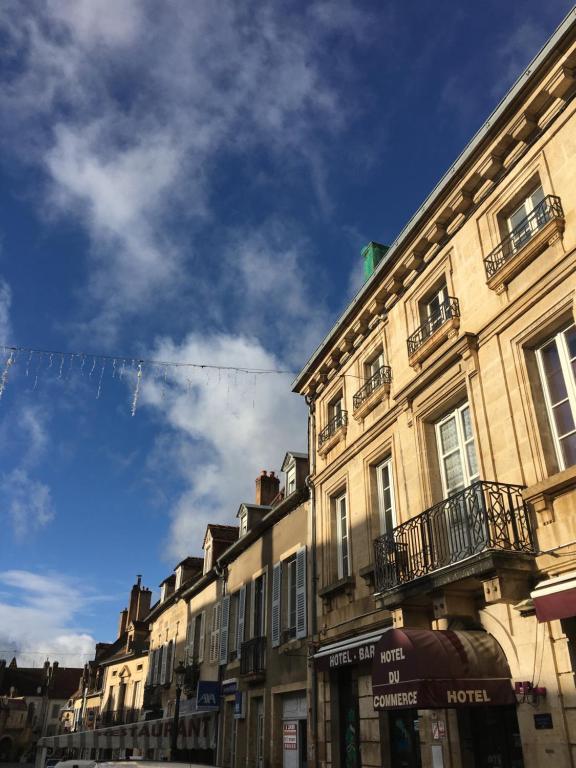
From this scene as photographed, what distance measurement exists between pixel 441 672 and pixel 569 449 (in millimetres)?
3008

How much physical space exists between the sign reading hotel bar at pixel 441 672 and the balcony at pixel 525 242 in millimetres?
4784

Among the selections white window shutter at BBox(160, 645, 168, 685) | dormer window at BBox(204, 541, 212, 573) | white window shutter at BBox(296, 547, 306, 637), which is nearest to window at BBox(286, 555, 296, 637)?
white window shutter at BBox(296, 547, 306, 637)

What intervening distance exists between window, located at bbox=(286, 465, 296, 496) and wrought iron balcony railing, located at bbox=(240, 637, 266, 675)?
367 centimetres

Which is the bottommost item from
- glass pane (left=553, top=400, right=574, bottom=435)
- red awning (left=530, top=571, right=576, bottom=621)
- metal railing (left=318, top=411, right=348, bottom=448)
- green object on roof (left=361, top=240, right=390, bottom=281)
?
red awning (left=530, top=571, right=576, bottom=621)

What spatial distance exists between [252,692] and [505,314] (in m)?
11.7

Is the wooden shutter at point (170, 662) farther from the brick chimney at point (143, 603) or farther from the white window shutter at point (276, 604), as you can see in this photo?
the brick chimney at point (143, 603)

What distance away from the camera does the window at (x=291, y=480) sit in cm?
1631

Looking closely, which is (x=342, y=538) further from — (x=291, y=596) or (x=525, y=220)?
(x=525, y=220)

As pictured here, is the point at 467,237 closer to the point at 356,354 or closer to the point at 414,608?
the point at 356,354

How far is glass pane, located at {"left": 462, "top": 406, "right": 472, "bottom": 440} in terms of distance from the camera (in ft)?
31.7

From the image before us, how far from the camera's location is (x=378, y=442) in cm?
1195

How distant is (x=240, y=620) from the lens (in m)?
17.9

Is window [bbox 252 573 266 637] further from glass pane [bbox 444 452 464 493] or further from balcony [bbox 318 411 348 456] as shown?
glass pane [bbox 444 452 464 493]

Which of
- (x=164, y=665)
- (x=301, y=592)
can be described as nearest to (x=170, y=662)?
(x=164, y=665)
